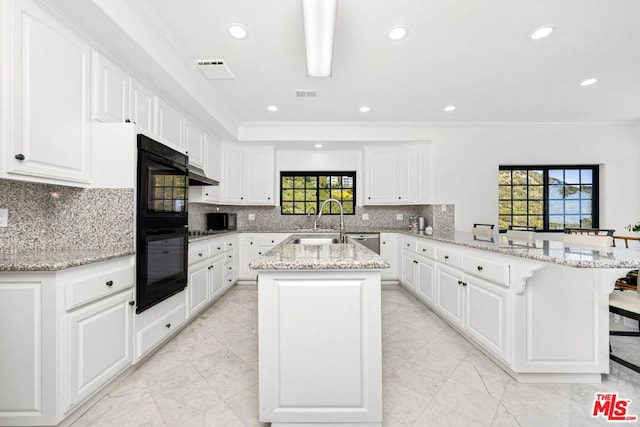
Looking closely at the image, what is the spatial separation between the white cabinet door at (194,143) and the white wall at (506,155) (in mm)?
1157

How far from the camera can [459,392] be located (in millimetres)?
1624

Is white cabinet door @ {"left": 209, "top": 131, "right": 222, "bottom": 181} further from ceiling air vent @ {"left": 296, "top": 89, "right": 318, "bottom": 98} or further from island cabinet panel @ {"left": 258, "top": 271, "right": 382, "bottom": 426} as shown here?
island cabinet panel @ {"left": 258, "top": 271, "right": 382, "bottom": 426}

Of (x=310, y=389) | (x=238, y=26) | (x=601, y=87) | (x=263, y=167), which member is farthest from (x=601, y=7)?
(x=263, y=167)

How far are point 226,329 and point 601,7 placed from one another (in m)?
3.87

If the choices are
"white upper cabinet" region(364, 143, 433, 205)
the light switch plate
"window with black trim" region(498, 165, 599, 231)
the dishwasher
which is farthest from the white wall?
the light switch plate

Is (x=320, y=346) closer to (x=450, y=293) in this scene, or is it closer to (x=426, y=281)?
(x=450, y=293)

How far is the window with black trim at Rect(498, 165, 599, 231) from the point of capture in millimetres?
3967

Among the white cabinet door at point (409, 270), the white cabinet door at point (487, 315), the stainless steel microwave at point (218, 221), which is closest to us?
the white cabinet door at point (487, 315)

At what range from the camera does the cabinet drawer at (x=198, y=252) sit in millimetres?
2581

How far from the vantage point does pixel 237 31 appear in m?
1.90

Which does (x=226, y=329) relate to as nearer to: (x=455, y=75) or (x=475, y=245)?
(x=475, y=245)

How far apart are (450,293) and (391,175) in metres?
2.25

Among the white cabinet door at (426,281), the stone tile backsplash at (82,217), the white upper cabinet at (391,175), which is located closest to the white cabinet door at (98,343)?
the stone tile backsplash at (82,217)

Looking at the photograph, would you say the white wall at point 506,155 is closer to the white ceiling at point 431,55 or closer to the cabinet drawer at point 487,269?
the white ceiling at point 431,55
